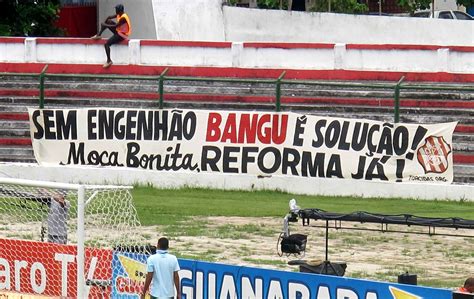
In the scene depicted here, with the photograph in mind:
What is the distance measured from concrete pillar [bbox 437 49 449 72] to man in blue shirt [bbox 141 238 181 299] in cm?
2022

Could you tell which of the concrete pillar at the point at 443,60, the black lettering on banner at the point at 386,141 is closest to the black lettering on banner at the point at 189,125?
the black lettering on banner at the point at 386,141

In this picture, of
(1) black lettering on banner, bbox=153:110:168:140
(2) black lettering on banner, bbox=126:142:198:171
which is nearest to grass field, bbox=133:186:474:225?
(2) black lettering on banner, bbox=126:142:198:171

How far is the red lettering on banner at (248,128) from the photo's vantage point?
32250 millimetres

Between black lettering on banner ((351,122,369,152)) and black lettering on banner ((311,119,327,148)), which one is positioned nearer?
black lettering on banner ((351,122,369,152))

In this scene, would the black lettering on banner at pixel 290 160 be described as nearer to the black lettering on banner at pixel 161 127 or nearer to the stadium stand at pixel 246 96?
the stadium stand at pixel 246 96

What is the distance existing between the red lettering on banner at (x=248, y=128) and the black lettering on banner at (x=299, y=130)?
262 millimetres

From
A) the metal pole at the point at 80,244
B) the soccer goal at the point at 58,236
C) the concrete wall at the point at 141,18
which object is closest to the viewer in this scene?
the metal pole at the point at 80,244

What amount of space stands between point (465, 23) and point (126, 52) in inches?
447

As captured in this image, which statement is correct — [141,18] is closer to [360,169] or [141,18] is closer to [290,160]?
[290,160]

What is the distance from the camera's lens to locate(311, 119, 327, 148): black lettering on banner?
3185cm

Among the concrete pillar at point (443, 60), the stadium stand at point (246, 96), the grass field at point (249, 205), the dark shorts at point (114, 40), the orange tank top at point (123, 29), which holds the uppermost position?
the orange tank top at point (123, 29)

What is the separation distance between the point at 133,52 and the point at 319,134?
866cm

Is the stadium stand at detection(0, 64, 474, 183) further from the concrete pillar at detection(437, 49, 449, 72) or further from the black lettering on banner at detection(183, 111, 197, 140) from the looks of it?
the black lettering on banner at detection(183, 111, 197, 140)

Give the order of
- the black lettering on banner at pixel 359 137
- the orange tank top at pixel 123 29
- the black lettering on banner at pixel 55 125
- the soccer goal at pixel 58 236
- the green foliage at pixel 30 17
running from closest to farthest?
the soccer goal at pixel 58 236 → the black lettering on banner at pixel 359 137 → the black lettering on banner at pixel 55 125 → the orange tank top at pixel 123 29 → the green foliage at pixel 30 17
